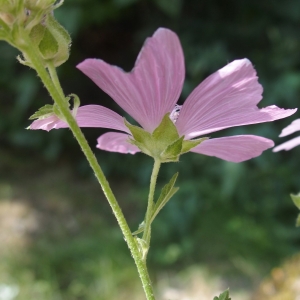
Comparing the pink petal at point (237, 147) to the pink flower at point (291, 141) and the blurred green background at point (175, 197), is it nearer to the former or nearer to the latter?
the pink flower at point (291, 141)

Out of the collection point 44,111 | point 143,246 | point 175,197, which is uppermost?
point 175,197

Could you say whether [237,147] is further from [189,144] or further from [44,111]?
[44,111]

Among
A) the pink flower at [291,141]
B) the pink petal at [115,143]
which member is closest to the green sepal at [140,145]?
the pink petal at [115,143]

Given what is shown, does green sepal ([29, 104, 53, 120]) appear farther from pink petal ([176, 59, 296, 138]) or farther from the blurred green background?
the blurred green background

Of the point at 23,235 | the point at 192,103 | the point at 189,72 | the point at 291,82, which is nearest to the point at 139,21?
the point at 189,72

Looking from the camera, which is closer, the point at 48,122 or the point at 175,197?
the point at 48,122

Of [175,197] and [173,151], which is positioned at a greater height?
[175,197]

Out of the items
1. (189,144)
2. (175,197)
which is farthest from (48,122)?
(175,197)
